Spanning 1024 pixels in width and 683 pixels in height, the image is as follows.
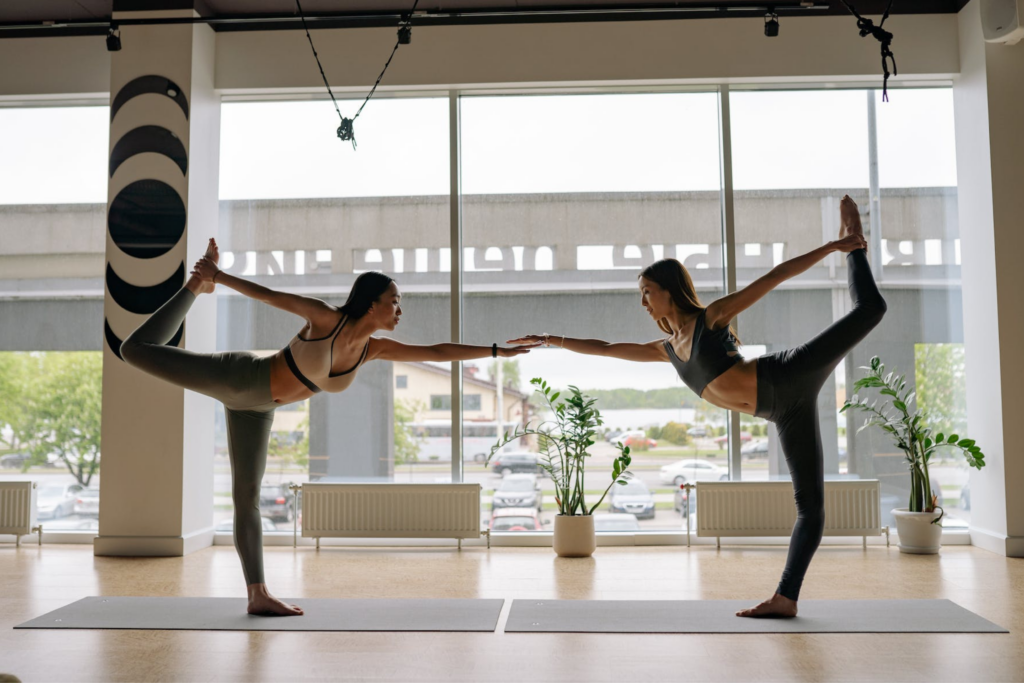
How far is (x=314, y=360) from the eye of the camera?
3.37 meters

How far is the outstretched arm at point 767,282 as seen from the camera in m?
3.33

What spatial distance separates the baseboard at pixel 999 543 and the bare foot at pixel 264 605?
4166 millimetres

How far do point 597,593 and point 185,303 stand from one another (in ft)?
7.63

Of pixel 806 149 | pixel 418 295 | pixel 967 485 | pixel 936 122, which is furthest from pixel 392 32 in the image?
pixel 967 485

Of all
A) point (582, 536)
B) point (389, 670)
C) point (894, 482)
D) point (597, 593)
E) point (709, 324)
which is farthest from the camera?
point (894, 482)

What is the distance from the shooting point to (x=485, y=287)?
579 cm

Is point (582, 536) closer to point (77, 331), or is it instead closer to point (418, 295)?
point (418, 295)

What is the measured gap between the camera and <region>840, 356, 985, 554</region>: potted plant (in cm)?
507

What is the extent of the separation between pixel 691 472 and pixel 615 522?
2.05ft

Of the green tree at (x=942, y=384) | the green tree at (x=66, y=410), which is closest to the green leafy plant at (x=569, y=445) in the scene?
the green tree at (x=942, y=384)

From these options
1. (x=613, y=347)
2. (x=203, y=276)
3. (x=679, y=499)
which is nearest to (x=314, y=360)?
(x=203, y=276)

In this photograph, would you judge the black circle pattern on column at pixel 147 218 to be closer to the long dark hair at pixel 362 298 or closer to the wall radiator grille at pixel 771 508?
the long dark hair at pixel 362 298

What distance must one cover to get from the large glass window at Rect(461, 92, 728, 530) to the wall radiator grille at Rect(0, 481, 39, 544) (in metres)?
2.98

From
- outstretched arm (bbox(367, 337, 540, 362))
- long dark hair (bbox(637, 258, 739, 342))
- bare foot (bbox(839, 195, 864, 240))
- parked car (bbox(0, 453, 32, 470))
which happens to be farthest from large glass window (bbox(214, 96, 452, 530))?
bare foot (bbox(839, 195, 864, 240))
